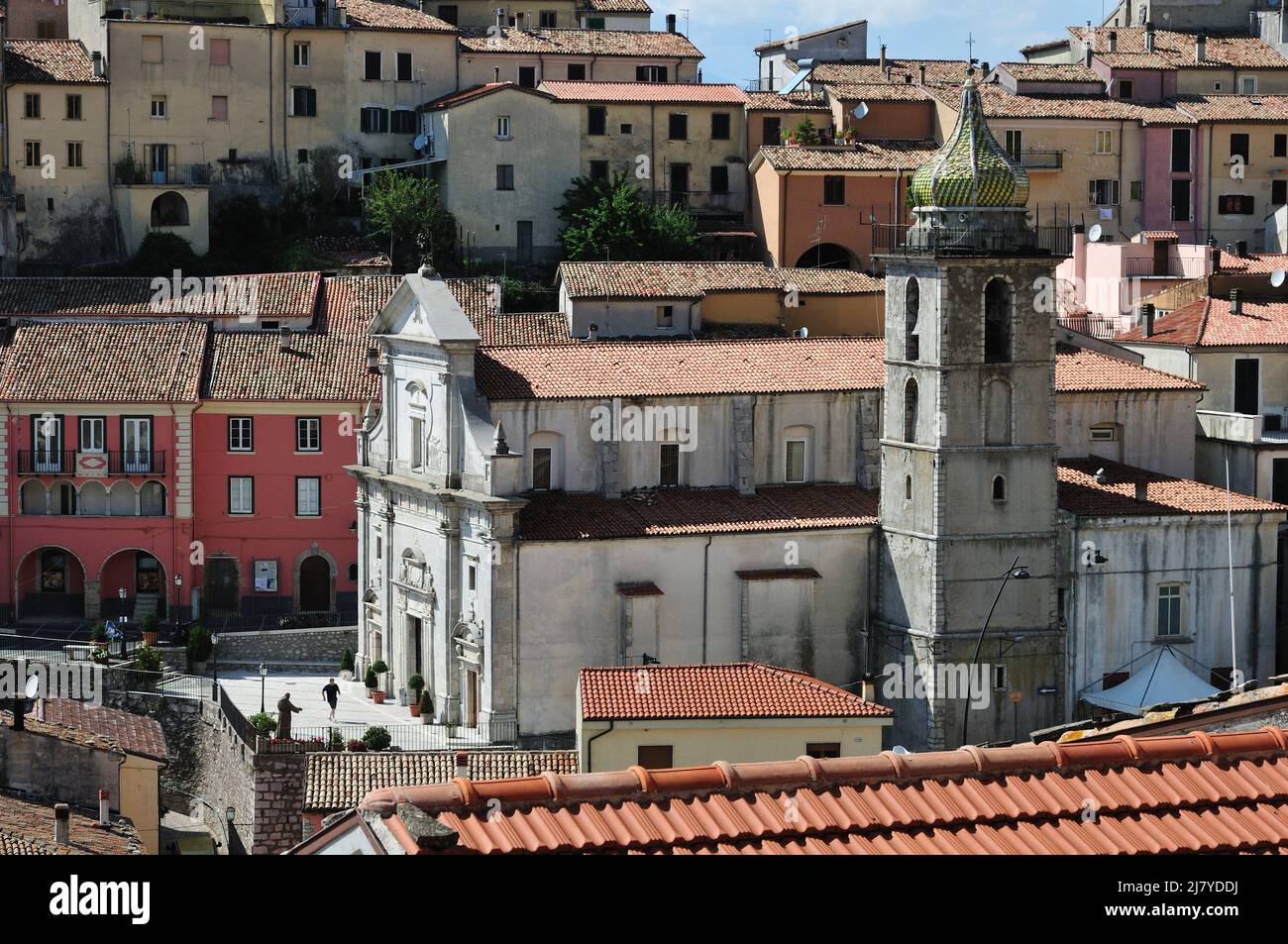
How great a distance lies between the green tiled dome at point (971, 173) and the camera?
2008 inches

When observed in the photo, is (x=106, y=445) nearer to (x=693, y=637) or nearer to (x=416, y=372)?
(x=416, y=372)

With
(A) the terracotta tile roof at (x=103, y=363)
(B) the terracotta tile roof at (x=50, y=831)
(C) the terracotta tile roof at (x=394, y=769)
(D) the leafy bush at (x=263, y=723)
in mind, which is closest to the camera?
(B) the terracotta tile roof at (x=50, y=831)

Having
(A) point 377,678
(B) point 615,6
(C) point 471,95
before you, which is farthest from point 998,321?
(B) point 615,6

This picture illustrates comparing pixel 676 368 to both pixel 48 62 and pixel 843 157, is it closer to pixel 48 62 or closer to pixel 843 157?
A: pixel 843 157

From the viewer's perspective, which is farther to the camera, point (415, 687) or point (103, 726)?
point (415, 687)

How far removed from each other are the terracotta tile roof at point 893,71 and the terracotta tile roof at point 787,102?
76cm

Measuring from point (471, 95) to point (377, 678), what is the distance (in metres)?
27.1

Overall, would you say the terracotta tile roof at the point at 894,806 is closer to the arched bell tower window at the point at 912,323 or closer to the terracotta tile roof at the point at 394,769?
the terracotta tile roof at the point at 394,769

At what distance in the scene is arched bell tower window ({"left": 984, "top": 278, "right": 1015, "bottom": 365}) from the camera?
50.6 metres

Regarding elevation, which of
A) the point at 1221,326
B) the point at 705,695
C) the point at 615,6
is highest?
the point at 615,6

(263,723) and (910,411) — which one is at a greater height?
(910,411)

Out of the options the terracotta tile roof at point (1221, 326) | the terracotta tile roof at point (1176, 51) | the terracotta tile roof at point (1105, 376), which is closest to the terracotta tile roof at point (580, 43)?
the terracotta tile roof at point (1176, 51)

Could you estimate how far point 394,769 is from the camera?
42.6 metres

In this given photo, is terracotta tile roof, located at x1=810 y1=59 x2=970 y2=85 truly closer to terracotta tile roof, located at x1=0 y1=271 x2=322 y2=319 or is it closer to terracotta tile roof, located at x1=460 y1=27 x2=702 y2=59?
terracotta tile roof, located at x1=460 y1=27 x2=702 y2=59
